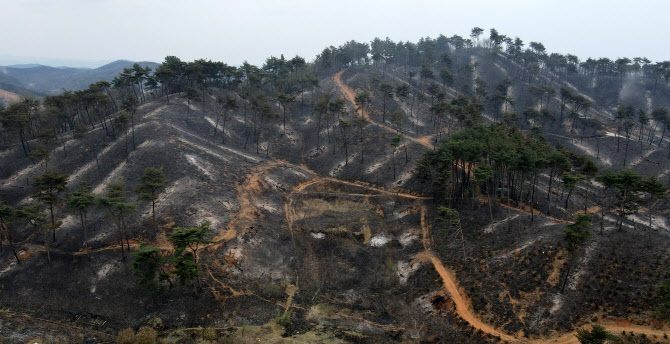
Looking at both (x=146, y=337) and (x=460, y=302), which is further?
(x=460, y=302)

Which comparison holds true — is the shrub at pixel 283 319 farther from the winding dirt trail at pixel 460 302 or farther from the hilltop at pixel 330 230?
the winding dirt trail at pixel 460 302

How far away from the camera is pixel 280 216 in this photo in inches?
2432

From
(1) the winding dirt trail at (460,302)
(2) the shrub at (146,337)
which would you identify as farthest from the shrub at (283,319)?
(1) the winding dirt trail at (460,302)

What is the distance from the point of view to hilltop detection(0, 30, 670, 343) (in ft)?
119

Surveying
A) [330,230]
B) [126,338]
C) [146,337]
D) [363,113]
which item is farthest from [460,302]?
[363,113]

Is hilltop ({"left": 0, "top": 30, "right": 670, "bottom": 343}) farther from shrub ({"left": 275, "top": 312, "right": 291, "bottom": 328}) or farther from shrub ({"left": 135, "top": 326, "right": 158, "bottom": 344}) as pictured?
shrub ({"left": 135, "top": 326, "right": 158, "bottom": 344})

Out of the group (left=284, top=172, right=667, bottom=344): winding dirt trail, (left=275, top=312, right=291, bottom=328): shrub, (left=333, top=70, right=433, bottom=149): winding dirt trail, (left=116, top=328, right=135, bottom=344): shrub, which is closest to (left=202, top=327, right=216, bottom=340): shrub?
(left=116, top=328, right=135, bottom=344): shrub

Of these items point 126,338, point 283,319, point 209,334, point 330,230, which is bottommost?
point 283,319

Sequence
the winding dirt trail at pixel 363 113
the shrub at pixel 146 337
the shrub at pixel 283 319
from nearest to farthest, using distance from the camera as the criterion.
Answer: the shrub at pixel 146 337 → the shrub at pixel 283 319 → the winding dirt trail at pixel 363 113

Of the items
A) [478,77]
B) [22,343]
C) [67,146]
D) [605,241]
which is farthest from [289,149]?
[478,77]

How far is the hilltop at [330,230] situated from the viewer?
3625 cm

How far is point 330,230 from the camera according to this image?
57.6 meters

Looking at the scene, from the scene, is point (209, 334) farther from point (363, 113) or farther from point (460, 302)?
point (363, 113)

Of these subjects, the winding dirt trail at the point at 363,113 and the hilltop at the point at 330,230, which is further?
the winding dirt trail at the point at 363,113
